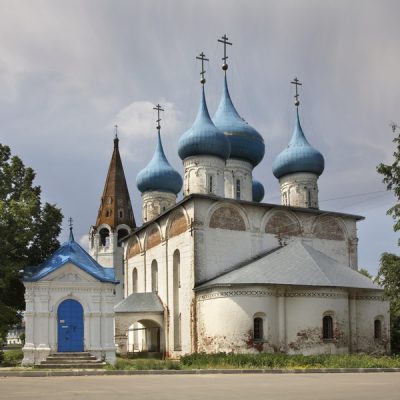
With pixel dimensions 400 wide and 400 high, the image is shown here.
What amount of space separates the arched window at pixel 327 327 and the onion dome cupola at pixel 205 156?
24.7 ft

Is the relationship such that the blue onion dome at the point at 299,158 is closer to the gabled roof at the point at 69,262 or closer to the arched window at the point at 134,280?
the arched window at the point at 134,280

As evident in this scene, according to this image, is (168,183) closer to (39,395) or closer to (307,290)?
(307,290)

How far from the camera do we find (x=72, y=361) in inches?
765

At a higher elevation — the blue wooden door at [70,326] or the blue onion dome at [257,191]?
the blue onion dome at [257,191]

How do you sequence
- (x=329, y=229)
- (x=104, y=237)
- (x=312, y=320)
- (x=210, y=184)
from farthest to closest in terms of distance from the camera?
(x=104, y=237) < (x=329, y=229) < (x=210, y=184) < (x=312, y=320)

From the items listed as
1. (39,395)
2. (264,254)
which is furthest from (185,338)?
(39,395)

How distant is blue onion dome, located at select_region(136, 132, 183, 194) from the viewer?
34969 mm

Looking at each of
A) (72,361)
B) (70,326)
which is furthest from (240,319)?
(72,361)

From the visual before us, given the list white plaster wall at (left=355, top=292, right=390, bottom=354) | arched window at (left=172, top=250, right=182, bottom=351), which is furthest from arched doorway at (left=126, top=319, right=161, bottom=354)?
white plaster wall at (left=355, top=292, right=390, bottom=354)

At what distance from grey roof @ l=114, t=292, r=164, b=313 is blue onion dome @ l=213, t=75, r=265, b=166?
7819 millimetres

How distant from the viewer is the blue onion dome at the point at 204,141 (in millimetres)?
27469

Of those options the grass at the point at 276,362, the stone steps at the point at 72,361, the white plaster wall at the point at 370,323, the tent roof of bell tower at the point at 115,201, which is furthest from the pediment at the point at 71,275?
the tent roof of bell tower at the point at 115,201

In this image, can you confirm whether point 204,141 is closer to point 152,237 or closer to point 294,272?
point 152,237

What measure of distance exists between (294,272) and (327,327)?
7.90ft
